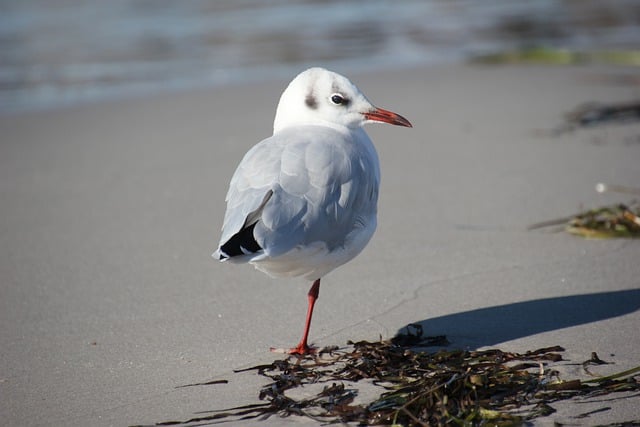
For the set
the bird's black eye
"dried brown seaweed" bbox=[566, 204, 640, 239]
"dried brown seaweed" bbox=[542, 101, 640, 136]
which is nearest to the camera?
the bird's black eye

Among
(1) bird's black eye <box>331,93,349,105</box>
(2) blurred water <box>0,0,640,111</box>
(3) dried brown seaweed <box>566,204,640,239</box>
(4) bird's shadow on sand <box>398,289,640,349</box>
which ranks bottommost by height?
(4) bird's shadow on sand <box>398,289,640,349</box>

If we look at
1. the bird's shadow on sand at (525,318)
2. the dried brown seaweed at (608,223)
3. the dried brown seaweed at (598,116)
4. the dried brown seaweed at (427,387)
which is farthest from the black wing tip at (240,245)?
the dried brown seaweed at (598,116)

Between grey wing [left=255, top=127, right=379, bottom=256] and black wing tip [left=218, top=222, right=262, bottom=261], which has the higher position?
grey wing [left=255, top=127, right=379, bottom=256]

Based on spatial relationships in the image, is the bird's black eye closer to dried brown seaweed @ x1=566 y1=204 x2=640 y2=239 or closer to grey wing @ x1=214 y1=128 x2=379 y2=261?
grey wing @ x1=214 y1=128 x2=379 y2=261

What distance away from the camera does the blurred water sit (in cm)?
966

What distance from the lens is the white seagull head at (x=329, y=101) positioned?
393 cm

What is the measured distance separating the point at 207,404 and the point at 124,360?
59 centimetres

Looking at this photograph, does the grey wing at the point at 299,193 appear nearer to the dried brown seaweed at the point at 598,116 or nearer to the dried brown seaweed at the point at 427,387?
the dried brown seaweed at the point at 427,387

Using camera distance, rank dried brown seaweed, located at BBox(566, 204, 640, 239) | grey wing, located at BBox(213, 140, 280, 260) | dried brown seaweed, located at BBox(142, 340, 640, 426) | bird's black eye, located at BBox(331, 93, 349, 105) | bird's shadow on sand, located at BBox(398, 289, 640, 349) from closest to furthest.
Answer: dried brown seaweed, located at BBox(142, 340, 640, 426)
grey wing, located at BBox(213, 140, 280, 260)
bird's shadow on sand, located at BBox(398, 289, 640, 349)
bird's black eye, located at BBox(331, 93, 349, 105)
dried brown seaweed, located at BBox(566, 204, 640, 239)

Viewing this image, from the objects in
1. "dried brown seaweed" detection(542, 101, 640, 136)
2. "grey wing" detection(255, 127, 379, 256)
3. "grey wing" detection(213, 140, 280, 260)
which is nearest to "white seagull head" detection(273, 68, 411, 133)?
"grey wing" detection(255, 127, 379, 256)

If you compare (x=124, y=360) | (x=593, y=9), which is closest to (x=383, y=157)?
(x=124, y=360)

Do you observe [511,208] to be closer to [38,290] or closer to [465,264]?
[465,264]

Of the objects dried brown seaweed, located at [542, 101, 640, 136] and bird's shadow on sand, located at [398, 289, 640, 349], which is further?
dried brown seaweed, located at [542, 101, 640, 136]

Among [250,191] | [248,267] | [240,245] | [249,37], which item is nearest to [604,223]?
[248,267]
